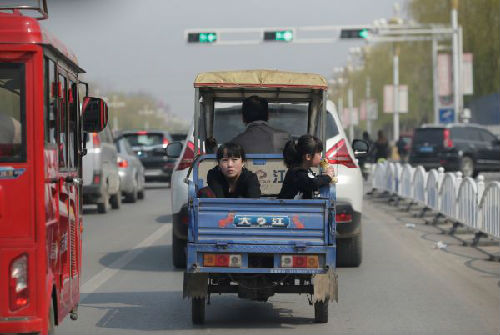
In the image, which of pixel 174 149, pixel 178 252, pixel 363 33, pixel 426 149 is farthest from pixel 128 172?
pixel 363 33

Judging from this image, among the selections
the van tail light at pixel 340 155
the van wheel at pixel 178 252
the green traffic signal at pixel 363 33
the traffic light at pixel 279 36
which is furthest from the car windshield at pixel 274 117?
the traffic light at pixel 279 36

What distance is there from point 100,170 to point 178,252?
411 inches

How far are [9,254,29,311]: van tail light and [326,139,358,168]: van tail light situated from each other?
24.1 ft

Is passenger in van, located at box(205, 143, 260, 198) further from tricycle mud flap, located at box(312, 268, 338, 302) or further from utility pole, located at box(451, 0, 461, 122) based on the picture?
utility pole, located at box(451, 0, 461, 122)

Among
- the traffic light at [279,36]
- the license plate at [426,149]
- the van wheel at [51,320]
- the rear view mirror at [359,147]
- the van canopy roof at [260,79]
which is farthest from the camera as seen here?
the traffic light at [279,36]

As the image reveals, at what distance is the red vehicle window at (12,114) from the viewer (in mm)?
7383

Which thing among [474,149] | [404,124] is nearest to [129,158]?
[474,149]

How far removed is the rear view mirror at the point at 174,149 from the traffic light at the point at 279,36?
3969 cm

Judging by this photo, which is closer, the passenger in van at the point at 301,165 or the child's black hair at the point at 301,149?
the passenger in van at the point at 301,165

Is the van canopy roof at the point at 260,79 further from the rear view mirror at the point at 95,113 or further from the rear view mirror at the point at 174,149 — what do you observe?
the rear view mirror at the point at 174,149

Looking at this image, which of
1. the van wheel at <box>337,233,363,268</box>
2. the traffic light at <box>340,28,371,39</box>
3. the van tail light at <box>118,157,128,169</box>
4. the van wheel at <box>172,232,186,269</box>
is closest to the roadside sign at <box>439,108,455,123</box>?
the traffic light at <box>340,28,371,39</box>

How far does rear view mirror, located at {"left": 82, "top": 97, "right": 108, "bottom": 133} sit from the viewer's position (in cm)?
900

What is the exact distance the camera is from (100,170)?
24234 millimetres

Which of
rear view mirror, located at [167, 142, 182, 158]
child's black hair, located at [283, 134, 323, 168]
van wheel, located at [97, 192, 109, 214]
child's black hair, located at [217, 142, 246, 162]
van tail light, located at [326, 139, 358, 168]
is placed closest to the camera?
child's black hair, located at [217, 142, 246, 162]
